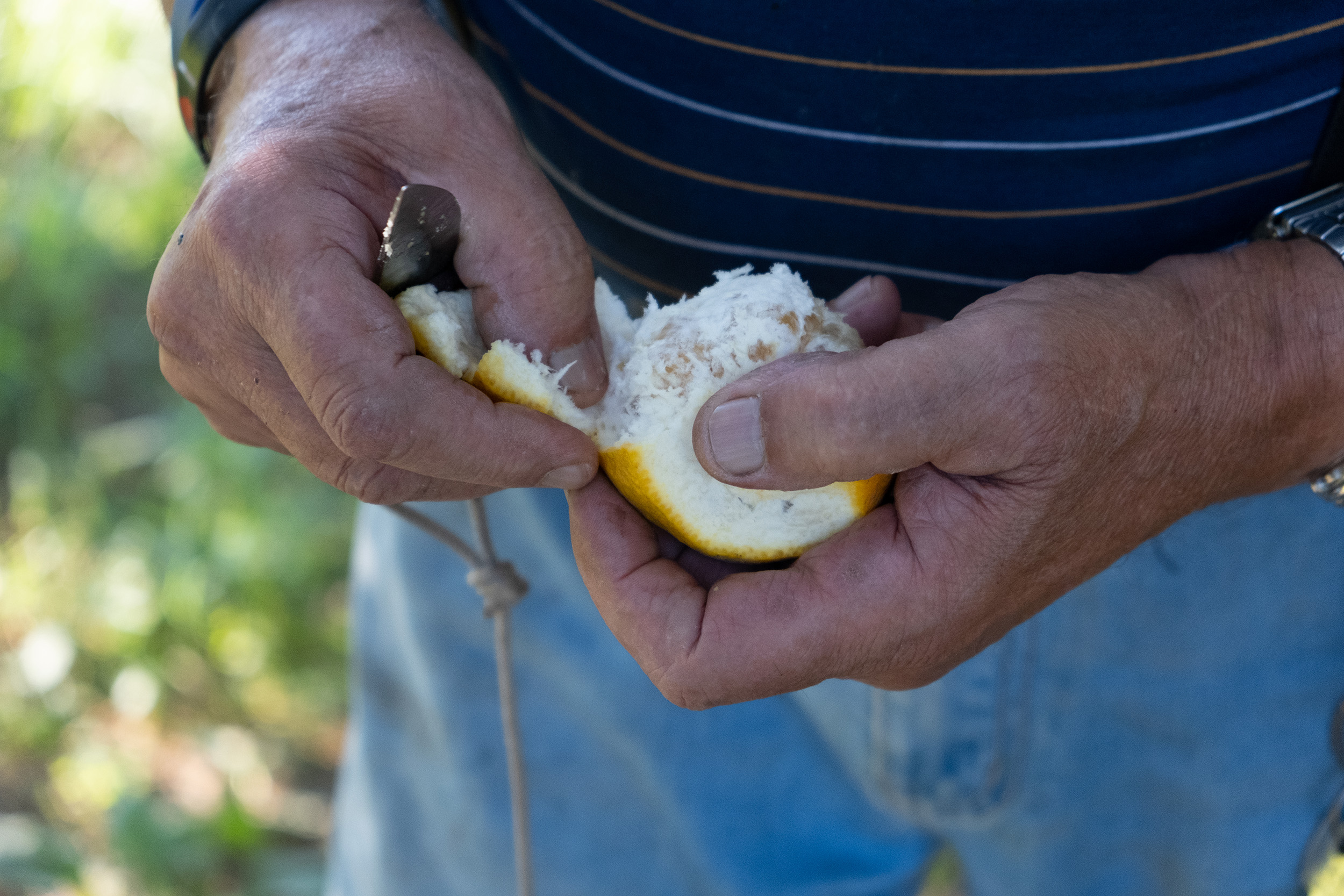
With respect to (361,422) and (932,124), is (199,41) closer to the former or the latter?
(361,422)

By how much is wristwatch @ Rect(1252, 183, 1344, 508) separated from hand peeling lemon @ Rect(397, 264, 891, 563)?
47 cm

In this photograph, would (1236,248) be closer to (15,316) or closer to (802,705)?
(802,705)

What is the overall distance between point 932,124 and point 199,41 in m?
0.81

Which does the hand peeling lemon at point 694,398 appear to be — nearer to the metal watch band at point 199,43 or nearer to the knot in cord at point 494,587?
the knot in cord at point 494,587

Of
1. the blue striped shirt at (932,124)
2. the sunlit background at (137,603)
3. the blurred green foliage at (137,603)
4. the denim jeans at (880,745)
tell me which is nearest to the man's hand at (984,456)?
the blue striped shirt at (932,124)

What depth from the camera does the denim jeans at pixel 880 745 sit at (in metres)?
1.33

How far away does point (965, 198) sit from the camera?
1172 millimetres

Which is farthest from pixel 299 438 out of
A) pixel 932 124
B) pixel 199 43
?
pixel 932 124

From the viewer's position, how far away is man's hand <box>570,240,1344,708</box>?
93 cm

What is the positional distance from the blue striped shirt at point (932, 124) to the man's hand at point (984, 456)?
0.41 feet

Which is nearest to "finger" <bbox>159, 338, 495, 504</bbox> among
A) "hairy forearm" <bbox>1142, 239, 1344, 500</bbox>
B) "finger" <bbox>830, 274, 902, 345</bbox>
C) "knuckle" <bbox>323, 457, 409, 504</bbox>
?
"knuckle" <bbox>323, 457, 409, 504</bbox>

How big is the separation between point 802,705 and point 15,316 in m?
2.83

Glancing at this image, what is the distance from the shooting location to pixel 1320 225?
1097mm

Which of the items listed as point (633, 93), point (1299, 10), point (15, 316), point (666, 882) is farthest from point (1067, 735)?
point (15, 316)
